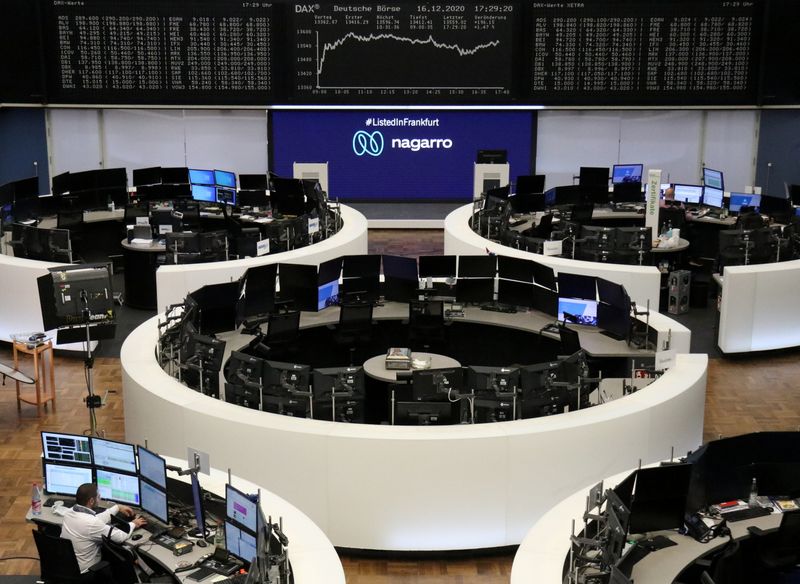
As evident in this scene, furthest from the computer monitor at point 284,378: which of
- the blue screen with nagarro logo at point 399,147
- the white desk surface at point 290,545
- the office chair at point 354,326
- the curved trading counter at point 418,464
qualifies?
the blue screen with nagarro logo at point 399,147

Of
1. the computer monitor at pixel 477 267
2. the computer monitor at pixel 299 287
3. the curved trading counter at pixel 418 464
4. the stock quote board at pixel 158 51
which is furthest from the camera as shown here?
the stock quote board at pixel 158 51

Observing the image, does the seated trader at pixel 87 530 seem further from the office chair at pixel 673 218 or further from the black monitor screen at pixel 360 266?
the office chair at pixel 673 218

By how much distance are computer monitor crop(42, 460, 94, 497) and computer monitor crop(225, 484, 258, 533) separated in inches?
53.7

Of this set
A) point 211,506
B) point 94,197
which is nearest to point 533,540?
point 211,506

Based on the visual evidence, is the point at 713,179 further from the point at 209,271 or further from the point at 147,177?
the point at 147,177

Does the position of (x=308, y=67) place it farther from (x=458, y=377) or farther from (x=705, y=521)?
(x=705, y=521)

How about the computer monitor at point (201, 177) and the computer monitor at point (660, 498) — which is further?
the computer monitor at point (201, 177)

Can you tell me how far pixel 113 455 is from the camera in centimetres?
705

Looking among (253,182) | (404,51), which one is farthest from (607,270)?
(404,51)

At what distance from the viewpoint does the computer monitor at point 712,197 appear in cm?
1539

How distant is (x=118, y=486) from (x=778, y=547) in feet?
13.6

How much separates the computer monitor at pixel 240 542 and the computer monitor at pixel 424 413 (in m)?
2.02

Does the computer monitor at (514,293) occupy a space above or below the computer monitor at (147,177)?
below

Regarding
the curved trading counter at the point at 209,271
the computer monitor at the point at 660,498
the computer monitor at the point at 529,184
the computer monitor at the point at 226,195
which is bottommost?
the computer monitor at the point at 660,498
